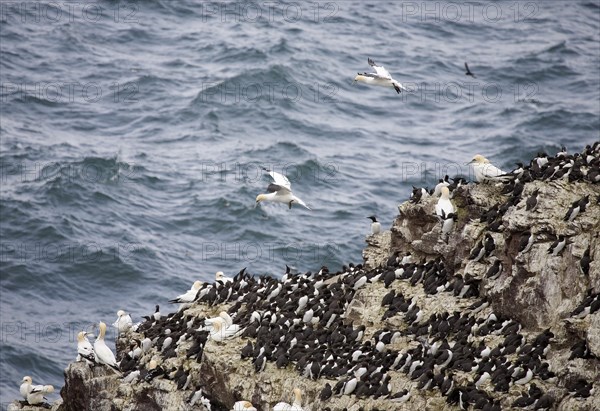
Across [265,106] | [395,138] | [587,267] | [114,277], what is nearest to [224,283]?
[587,267]

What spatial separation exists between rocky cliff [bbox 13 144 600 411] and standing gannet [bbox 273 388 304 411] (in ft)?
1.61

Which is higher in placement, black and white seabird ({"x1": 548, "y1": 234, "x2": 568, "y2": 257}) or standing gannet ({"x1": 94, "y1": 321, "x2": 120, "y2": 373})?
black and white seabird ({"x1": 548, "y1": 234, "x2": 568, "y2": 257})

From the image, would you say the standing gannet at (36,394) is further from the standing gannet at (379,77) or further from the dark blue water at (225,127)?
the standing gannet at (379,77)

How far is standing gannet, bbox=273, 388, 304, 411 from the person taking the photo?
2097 centimetres

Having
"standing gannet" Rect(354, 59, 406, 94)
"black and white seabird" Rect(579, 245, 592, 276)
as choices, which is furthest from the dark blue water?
"black and white seabird" Rect(579, 245, 592, 276)

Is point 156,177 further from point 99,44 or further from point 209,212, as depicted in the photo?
point 99,44

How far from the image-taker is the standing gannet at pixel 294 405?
68.8 ft

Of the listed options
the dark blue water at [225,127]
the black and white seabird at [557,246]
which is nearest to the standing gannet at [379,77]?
the black and white seabird at [557,246]

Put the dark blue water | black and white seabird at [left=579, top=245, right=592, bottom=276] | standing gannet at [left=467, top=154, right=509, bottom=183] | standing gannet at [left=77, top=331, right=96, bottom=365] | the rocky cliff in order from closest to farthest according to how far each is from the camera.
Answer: the rocky cliff → black and white seabird at [left=579, top=245, right=592, bottom=276] → standing gannet at [left=467, top=154, right=509, bottom=183] → standing gannet at [left=77, top=331, right=96, bottom=365] → the dark blue water

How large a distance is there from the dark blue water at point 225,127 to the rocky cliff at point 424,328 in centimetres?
1227

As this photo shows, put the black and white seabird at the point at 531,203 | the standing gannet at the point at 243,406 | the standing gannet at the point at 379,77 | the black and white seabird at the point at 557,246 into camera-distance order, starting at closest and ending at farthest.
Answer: the standing gannet at the point at 243,406 < the black and white seabird at the point at 557,246 < the black and white seabird at the point at 531,203 < the standing gannet at the point at 379,77

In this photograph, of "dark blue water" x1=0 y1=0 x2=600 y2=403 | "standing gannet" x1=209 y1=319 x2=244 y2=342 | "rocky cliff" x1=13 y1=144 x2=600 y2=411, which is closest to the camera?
"rocky cliff" x1=13 y1=144 x2=600 y2=411

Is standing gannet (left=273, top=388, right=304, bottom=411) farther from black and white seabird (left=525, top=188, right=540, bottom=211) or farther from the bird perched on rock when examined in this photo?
the bird perched on rock

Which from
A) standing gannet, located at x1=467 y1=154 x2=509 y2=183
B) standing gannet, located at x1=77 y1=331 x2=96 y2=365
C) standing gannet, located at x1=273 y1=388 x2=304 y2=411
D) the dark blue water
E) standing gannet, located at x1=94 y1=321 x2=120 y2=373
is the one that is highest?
standing gannet, located at x1=467 y1=154 x2=509 y2=183
